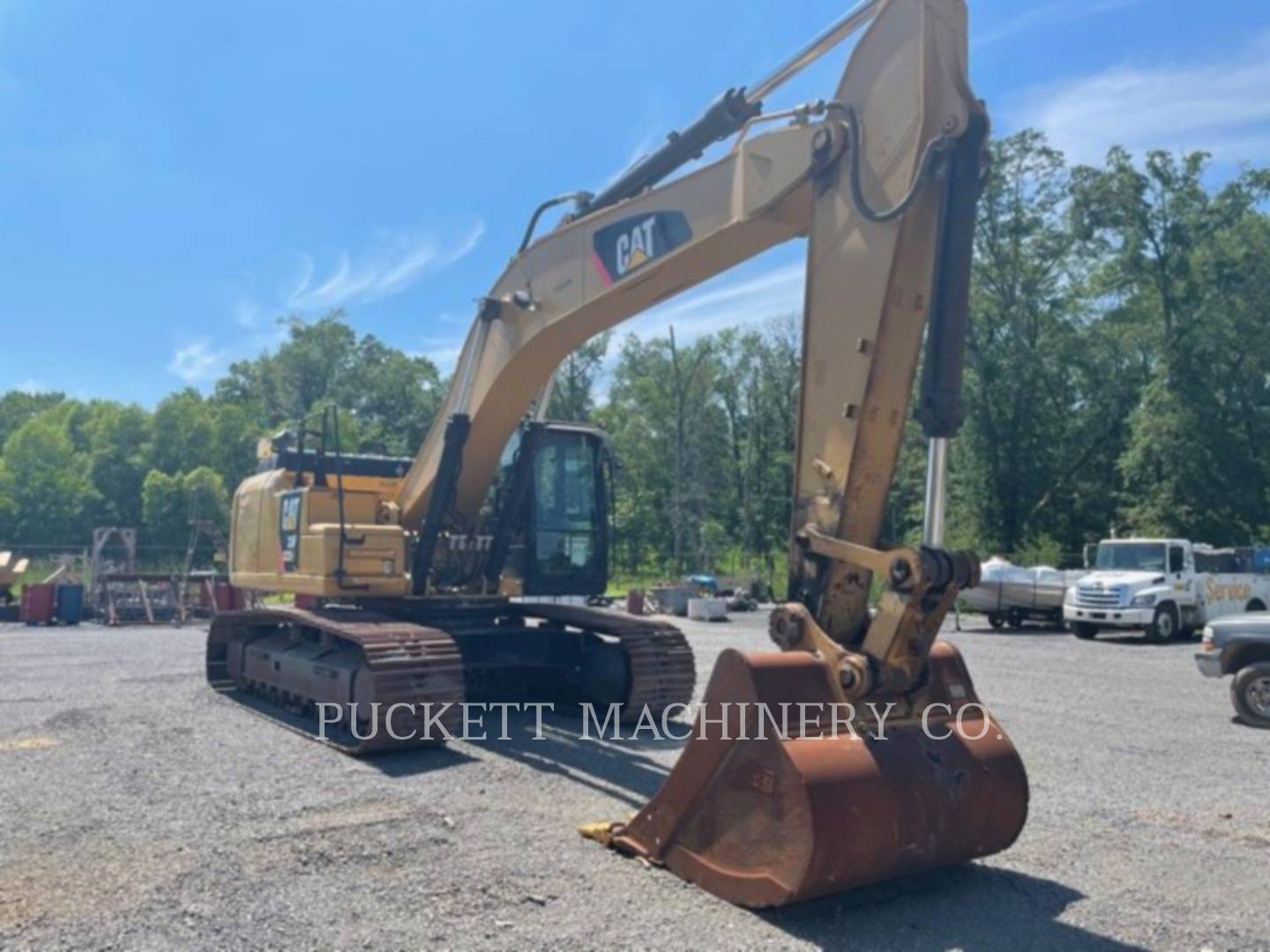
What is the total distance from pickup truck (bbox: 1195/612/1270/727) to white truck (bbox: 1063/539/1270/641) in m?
10.6

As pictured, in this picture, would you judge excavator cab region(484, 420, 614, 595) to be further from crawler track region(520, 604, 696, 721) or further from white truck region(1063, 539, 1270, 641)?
white truck region(1063, 539, 1270, 641)

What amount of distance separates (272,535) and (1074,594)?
17442 mm

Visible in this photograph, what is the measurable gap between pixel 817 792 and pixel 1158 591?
1982cm

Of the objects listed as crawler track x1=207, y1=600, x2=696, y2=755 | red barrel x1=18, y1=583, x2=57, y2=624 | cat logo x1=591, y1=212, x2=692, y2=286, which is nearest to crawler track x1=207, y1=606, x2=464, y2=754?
crawler track x1=207, y1=600, x2=696, y2=755

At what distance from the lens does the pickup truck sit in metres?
11.2

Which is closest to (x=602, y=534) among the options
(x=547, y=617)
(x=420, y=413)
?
(x=547, y=617)

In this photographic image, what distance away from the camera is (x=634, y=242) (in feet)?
25.7

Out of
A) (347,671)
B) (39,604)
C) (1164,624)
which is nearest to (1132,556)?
(1164,624)

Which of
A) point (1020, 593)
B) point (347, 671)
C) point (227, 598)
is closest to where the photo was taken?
point (347, 671)

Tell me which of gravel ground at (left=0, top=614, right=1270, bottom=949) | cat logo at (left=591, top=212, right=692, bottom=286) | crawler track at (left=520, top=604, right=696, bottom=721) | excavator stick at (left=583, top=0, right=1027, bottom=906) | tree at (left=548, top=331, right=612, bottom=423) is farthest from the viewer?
tree at (left=548, top=331, right=612, bottom=423)

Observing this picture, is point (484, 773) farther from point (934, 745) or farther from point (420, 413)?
point (420, 413)

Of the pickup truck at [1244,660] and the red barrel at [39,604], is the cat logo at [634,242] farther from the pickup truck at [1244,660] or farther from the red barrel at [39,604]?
the red barrel at [39,604]

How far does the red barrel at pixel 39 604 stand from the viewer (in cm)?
2402

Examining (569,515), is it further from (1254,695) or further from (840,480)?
(1254,695)
